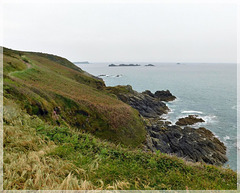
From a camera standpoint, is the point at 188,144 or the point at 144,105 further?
the point at 144,105

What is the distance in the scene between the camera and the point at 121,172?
247 inches

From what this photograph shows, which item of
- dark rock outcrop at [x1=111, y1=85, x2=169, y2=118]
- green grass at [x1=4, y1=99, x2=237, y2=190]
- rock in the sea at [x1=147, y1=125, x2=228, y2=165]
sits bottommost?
rock in the sea at [x1=147, y1=125, x2=228, y2=165]

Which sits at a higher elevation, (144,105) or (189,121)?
(144,105)

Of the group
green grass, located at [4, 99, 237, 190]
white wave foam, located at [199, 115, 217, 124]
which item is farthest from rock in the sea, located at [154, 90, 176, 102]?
green grass, located at [4, 99, 237, 190]

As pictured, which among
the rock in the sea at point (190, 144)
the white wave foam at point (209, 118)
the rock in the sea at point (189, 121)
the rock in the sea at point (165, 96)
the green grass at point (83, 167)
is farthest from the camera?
the rock in the sea at point (165, 96)

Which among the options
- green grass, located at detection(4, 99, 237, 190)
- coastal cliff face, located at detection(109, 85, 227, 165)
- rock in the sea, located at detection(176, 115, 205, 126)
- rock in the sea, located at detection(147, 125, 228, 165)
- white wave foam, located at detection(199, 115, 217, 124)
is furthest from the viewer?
white wave foam, located at detection(199, 115, 217, 124)

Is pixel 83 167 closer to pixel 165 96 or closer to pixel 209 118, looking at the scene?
pixel 209 118

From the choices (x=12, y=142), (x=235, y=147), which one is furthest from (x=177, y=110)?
(x=12, y=142)

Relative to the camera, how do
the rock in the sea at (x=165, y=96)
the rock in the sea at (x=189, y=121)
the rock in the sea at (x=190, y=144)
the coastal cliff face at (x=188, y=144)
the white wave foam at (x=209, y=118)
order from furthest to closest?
the rock in the sea at (x=165, y=96)
the white wave foam at (x=209, y=118)
the rock in the sea at (x=189, y=121)
the rock in the sea at (x=190, y=144)
the coastal cliff face at (x=188, y=144)

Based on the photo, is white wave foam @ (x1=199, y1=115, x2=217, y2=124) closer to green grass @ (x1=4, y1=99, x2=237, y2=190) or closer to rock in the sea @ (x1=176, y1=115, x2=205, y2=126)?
rock in the sea @ (x1=176, y1=115, x2=205, y2=126)

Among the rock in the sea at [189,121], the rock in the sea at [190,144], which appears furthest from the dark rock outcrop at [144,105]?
the rock in the sea at [190,144]

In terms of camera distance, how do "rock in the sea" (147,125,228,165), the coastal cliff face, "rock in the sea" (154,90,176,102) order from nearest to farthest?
the coastal cliff face < "rock in the sea" (147,125,228,165) < "rock in the sea" (154,90,176,102)

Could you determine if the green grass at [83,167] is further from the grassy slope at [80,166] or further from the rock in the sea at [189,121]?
the rock in the sea at [189,121]

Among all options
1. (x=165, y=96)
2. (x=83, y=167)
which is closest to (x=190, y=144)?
(x=83, y=167)
